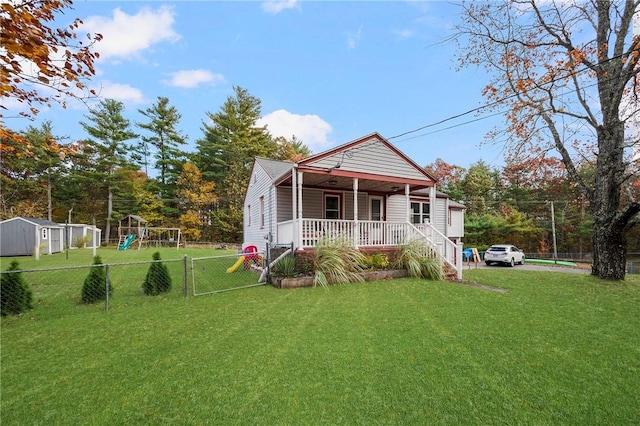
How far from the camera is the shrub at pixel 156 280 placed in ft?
22.7

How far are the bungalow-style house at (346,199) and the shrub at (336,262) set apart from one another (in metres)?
0.59

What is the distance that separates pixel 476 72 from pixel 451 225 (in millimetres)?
10459

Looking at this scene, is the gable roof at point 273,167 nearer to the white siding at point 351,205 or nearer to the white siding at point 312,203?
the white siding at point 312,203

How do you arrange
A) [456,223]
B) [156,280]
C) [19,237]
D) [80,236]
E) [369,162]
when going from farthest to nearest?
1. [80,236]
2. [456,223]
3. [19,237]
4. [369,162]
5. [156,280]

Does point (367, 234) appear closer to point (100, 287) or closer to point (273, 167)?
point (273, 167)

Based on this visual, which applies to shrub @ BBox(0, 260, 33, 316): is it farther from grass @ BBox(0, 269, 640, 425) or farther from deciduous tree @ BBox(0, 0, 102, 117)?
deciduous tree @ BBox(0, 0, 102, 117)

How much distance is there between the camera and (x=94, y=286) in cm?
624

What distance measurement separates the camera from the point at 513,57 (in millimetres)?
10547

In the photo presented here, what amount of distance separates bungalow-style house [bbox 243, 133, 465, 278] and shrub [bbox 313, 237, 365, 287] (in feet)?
1.92

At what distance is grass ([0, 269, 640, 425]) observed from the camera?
8.39ft

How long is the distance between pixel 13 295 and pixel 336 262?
6.88 meters

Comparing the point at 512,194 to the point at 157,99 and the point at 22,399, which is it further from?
the point at 157,99

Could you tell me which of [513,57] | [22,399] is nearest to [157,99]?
[513,57]

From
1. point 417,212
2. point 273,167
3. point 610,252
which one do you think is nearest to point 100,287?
point 273,167
